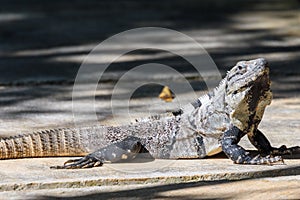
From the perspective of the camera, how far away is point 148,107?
7484mm

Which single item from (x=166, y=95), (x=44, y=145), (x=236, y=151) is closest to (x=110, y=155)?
(x=44, y=145)

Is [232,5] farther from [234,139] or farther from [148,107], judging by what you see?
[234,139]

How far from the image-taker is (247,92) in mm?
5676

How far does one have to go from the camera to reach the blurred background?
8.08 meters

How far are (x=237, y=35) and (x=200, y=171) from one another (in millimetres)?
6098

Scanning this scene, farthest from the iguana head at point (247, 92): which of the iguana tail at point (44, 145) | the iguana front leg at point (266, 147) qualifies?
the iguana tail at point (44, 145)

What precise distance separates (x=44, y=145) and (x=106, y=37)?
18.5ft

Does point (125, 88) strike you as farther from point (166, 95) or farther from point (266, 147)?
point (266, 147)

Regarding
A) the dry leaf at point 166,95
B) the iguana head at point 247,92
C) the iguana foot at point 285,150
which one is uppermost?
the iguana head at point 247,92

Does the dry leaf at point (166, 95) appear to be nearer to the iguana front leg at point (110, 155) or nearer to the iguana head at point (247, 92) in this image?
the iguana front leg at point (110, 155)

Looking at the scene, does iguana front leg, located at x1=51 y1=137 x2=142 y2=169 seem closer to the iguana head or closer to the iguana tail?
the iguana tail

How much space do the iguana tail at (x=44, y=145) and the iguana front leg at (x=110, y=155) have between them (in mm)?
234

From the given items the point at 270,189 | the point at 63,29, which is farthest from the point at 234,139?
the point at 63,29

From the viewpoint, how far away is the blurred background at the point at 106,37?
8.08m
